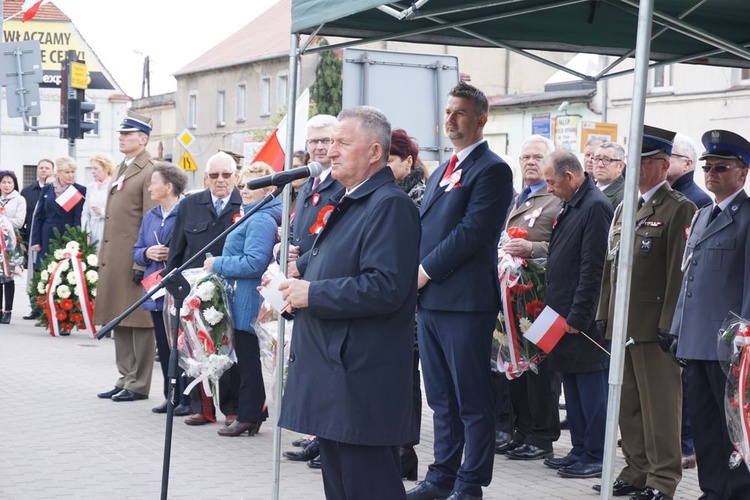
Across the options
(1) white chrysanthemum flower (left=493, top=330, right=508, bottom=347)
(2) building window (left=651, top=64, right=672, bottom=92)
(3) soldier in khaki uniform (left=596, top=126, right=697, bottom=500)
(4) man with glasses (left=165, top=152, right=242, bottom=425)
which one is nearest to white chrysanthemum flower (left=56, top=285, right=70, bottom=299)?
(4) man with glasses (left=165, top=152, right=242, bottom=425)

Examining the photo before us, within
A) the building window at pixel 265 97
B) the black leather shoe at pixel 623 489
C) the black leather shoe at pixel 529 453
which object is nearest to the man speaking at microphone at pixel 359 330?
the black leather shoe at pixel 623 489

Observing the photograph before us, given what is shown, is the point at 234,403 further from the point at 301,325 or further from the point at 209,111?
the point at 209,111

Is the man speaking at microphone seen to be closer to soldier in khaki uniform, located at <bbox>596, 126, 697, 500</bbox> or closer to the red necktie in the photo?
the red necktie

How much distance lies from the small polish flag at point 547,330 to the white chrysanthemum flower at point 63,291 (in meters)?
8.43

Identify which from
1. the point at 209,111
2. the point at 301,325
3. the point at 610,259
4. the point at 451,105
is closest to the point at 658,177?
the point at 610,259

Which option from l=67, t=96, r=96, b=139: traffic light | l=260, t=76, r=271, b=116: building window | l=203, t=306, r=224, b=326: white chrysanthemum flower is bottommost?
l=203, t=306, r=224, b=326: white chrysanthemum flower

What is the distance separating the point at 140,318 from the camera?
1041 cm

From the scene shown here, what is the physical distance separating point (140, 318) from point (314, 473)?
10.8 ft

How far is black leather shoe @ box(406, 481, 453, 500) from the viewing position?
675cm

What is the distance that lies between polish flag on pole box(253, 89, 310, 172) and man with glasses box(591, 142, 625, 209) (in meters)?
2.93

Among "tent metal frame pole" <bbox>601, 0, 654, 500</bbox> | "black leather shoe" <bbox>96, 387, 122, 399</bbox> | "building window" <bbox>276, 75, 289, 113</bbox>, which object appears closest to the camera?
"tent metal frame pole" <bbox>601, 0, 654, 500</bbox>

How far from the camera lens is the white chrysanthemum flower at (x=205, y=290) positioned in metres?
8.94

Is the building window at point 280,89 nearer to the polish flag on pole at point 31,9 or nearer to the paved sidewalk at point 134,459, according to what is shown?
the polish flag on pole at point 31,9

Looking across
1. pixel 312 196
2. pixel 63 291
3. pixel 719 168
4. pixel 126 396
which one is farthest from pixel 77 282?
pixel 719 168
